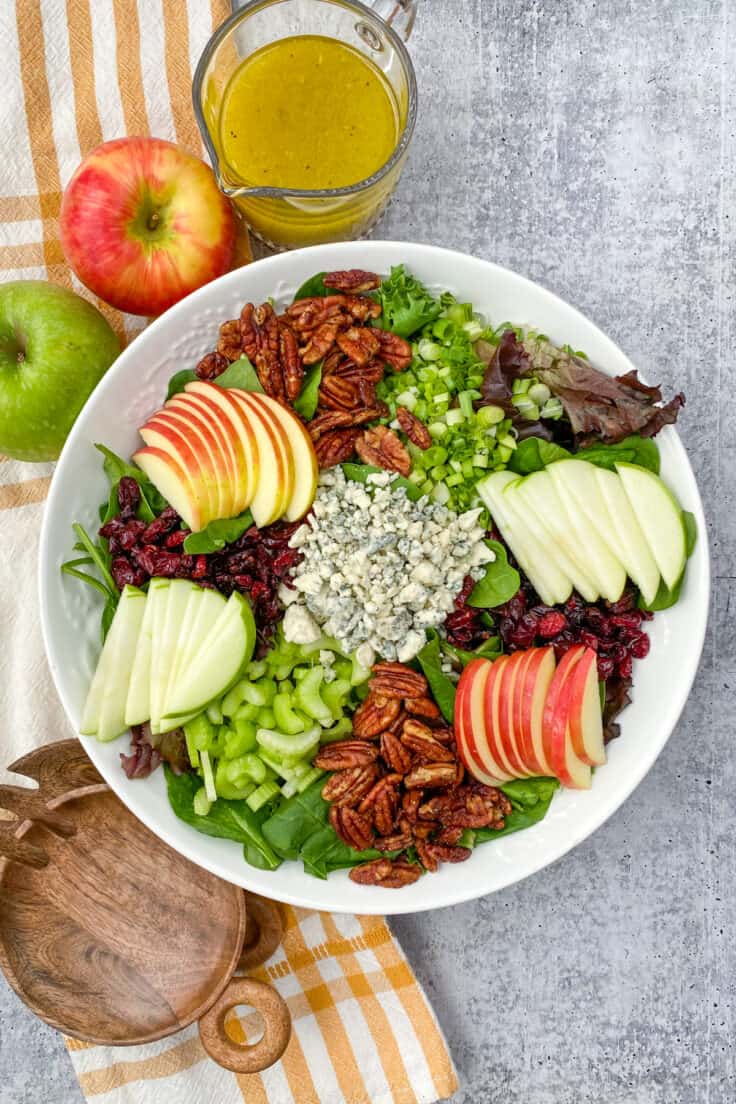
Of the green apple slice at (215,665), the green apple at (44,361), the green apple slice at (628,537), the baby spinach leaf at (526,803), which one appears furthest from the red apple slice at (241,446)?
the baby spinach leaf at (526,803)

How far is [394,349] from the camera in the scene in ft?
5.89

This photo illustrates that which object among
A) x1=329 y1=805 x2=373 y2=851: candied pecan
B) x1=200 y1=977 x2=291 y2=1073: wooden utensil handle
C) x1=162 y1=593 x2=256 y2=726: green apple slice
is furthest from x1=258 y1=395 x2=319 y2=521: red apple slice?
x1=200 y1=977 x2=291 y2=1073: wooden utensil handle

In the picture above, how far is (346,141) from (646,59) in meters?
0.76

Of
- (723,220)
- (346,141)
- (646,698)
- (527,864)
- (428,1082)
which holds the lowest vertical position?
(428,1082)

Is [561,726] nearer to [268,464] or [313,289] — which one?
[268,464]

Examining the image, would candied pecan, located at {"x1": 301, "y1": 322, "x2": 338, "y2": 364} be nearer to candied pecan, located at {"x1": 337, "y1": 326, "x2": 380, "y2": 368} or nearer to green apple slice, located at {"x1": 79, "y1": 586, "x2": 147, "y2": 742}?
candied pecan, located at {"x1": 337, "y1": 326, "x2": 380, "y2": 368}

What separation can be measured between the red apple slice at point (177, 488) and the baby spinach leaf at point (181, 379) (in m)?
0.15

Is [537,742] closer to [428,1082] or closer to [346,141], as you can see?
[428,1082]

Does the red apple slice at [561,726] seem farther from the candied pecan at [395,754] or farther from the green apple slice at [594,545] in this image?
the candied pecan at [395,754]

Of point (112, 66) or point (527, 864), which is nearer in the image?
point (527, 864)

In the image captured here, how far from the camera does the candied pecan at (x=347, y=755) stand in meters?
1.75

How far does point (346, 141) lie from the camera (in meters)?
1.80

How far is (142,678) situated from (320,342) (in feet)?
2.38

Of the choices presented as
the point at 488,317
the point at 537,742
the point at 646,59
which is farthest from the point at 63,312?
the point at 646,59
